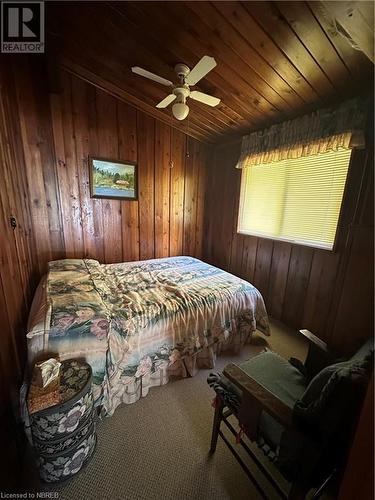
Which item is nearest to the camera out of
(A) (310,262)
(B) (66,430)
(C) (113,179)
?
(B) (66,430)

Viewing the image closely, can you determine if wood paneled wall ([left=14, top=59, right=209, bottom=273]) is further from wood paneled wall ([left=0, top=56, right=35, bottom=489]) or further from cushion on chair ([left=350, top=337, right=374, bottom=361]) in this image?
cushion on chair ([left=350, top=337, right=374, bottom=361])

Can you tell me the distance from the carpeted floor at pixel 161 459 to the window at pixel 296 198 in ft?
6.13

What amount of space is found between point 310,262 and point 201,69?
78.6 inches

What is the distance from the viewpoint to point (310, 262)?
2.25m

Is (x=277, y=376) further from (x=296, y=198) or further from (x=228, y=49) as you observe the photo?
(x=228, y=49)

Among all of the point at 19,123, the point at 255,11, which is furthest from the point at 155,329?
the point at 19,123

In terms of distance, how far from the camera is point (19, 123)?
→ 2.05 metres

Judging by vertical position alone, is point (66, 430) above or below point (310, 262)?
below

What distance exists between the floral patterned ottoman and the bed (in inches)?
7.4

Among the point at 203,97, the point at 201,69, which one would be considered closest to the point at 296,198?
the point at 203,97

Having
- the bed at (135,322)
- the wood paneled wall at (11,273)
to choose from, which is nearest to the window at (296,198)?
the bed at (135,322)

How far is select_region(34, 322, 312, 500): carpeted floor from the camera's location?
1060 mm

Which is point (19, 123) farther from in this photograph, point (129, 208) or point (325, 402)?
point (325, 402)

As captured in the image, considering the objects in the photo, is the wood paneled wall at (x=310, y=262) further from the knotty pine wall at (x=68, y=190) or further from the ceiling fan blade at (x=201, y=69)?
the ceiling fan blade at (x=201, y=69)
